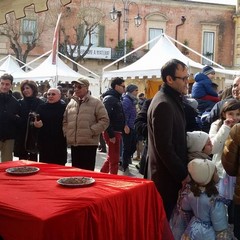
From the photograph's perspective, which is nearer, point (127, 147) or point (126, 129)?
point (126, 129)

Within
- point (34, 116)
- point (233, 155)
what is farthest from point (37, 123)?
point (233, 155)

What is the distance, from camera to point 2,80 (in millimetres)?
5574

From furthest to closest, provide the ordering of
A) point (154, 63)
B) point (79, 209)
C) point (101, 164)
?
point (154, 63) < point (101, 164) < point (79, 209)

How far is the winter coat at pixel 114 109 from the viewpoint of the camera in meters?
7.01

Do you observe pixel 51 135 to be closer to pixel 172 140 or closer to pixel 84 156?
pixel 84 156

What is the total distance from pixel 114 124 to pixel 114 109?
269 mm

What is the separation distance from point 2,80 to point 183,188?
3.24 m

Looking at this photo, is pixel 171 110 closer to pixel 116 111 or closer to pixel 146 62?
pixel 116 111

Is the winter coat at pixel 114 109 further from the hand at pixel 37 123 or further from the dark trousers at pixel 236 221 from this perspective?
the dark trousers at pixel 236 221

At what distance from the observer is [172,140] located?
11.3ft

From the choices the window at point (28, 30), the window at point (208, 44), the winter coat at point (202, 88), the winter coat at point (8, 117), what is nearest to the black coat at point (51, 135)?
the winter coat at point (8, 117)

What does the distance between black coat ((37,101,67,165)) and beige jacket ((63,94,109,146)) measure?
14cm

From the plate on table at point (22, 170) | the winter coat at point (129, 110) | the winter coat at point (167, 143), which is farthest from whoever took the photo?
the winter coat at point (129, 110)

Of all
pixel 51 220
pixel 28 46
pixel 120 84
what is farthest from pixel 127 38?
pixel 51 220
